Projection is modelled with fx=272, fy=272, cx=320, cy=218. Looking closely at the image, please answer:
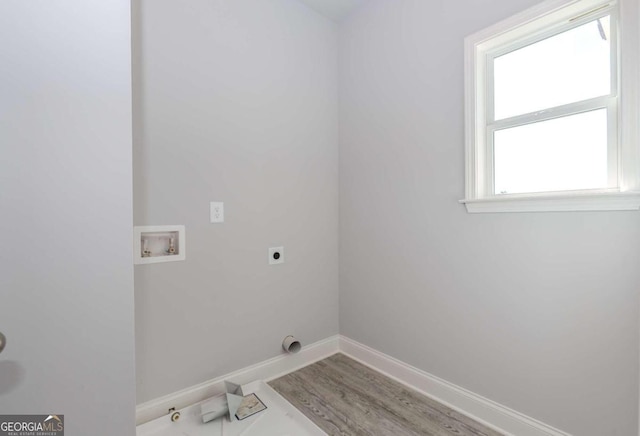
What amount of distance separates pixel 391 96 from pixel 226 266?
1.70 meters

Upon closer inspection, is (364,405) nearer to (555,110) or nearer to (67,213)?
(67,213)

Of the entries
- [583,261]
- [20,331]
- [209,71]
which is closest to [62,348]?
[20,331]

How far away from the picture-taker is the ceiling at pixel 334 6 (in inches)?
85.8

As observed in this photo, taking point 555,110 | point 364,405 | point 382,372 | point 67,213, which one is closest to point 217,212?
point 67,213

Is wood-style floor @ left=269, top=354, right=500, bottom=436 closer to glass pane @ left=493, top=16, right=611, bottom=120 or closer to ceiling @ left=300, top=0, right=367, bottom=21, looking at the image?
glass pane @ left=493, top=16, right=611, bottom=120

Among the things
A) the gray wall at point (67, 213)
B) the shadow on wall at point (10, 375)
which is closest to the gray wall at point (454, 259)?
the gray wall at point (67, 213)

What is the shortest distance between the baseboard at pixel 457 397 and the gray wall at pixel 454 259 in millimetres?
45

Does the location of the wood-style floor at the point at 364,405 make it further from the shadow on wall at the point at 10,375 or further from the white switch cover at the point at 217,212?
the shadow on wall at the point at 10,375

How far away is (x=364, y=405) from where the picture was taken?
5.57 feet

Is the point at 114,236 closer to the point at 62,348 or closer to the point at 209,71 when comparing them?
the point at 62,348

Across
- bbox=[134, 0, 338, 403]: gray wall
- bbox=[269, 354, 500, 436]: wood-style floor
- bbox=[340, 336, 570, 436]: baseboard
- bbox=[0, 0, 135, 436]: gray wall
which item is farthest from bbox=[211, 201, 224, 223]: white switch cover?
bbox=[340, 336, 570, 436]: baseboard

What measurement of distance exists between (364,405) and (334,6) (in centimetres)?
296

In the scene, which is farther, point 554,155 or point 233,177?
point 233,177

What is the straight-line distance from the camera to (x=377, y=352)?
2.12m
